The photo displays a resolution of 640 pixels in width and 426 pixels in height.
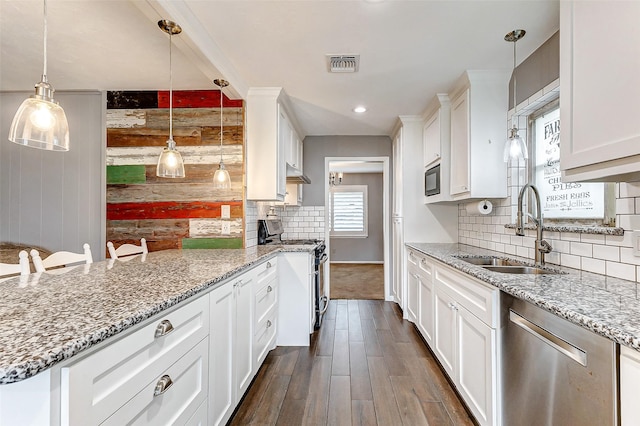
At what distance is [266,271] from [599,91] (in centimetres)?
219

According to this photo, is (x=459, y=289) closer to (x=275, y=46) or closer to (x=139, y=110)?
(x=275, y=46)

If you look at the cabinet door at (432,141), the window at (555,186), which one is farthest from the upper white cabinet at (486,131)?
the cabinet door at (432,141)

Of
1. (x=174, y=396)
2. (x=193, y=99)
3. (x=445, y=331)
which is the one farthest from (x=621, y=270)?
(x=193, y=99)

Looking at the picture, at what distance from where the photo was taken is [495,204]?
275 cm

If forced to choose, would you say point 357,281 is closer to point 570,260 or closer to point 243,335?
point 243,335

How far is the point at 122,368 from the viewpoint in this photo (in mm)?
897

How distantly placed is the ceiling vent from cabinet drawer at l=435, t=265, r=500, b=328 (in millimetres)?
1638

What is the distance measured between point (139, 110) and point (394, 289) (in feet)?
11.8

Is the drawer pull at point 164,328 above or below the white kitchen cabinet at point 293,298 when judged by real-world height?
above

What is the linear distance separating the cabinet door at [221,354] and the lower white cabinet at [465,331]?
1.31 meters

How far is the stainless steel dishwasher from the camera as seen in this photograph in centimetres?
92

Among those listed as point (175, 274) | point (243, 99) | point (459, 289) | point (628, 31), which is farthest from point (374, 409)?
point (243, 99)

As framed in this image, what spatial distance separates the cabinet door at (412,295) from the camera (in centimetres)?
→ 316

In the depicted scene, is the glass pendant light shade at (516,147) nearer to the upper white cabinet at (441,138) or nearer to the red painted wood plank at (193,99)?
the upper white cabinet at (441,138)
